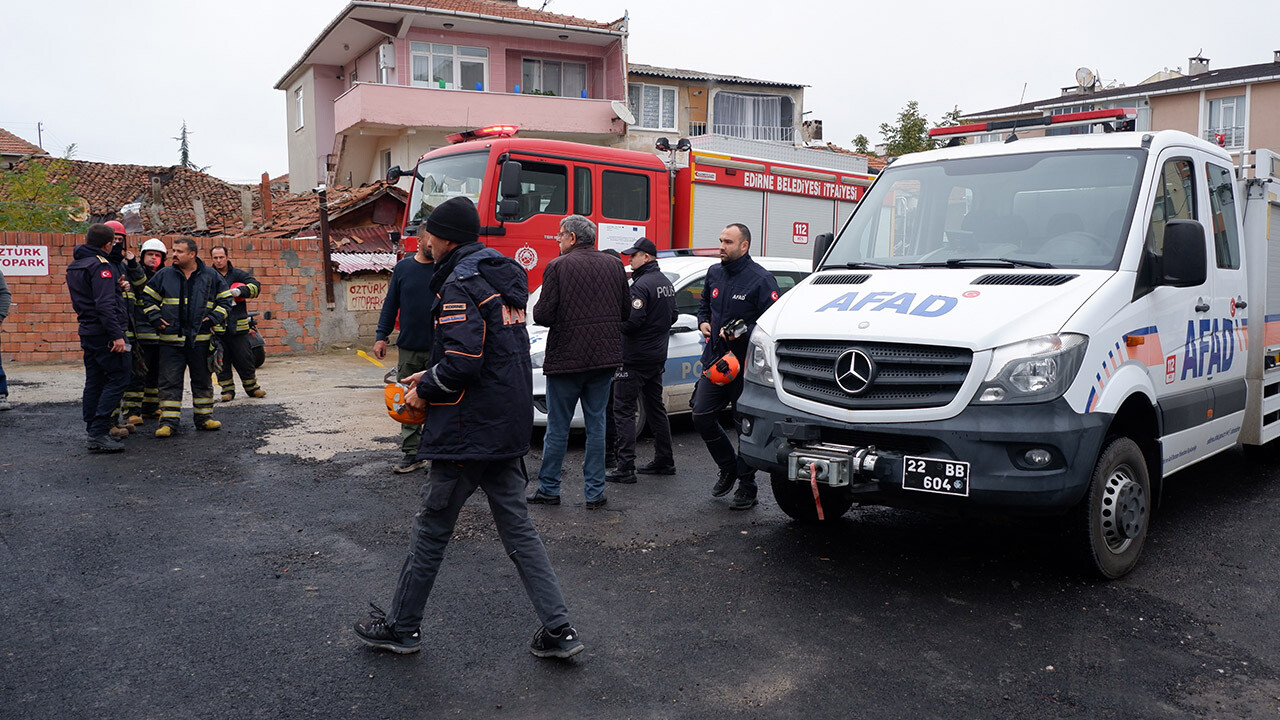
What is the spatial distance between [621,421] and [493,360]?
3345 millimetres

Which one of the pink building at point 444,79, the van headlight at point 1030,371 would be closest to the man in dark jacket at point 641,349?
the van headlight at point 1030,371

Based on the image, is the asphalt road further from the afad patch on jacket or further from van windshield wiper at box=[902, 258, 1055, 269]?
van windshield wiper at box=[902, 258, 1055, 269]

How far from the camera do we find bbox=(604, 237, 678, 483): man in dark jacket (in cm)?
696

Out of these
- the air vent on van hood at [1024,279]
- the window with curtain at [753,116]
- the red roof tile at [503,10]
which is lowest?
the air vent on van hood at [1024,279]

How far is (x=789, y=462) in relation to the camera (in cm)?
465

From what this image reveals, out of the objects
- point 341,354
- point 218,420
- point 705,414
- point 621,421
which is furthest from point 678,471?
point 341,354

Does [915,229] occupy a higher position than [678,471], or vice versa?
[915,229]

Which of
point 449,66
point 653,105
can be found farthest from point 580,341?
point 653,105

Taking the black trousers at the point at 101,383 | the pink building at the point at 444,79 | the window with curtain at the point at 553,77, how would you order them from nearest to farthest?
1. the black trousers at the point at 101,383
2. the pink building at the point at 444,79
3. the window with curtain at the point at 553,77

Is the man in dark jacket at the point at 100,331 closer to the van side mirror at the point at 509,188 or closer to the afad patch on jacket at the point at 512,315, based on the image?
the van side mirror at the point at 509,188

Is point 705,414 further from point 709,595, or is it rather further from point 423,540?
point 423,540

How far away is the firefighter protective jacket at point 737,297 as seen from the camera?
248 inches

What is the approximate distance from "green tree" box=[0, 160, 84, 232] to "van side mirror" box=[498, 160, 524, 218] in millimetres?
10041

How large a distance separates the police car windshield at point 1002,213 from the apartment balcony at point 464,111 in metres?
24.0
